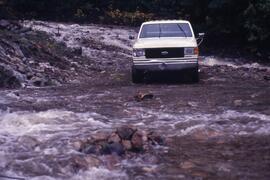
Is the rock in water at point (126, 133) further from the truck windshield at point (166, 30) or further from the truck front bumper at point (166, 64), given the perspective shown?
the truck windshield at point (166, 30)

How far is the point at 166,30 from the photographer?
15594 millimetres

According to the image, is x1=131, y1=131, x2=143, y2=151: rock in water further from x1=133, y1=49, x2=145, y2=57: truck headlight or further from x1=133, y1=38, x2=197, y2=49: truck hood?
x1=133, y1=38, x2=197, y2=49: truck hood

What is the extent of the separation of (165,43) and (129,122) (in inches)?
180

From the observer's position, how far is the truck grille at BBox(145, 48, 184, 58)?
14.4m

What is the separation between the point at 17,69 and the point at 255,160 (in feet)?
30.7

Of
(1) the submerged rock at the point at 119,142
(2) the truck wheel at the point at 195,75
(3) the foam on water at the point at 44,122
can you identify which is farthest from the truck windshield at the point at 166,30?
(1) the submerged rock at the point at 119,142

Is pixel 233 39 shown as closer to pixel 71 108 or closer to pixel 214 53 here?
pixel 214 53

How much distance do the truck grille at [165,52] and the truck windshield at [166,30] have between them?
1.04m

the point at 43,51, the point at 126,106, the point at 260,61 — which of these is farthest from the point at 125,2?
the point at 126,106

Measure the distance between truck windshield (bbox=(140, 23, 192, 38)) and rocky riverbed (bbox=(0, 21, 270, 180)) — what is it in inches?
49.4

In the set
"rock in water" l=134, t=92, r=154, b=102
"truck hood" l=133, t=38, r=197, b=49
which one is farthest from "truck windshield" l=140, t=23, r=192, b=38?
"rock in water" l=134, t=92, r=154, b=102

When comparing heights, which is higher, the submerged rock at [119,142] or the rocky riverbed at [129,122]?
the submerged rock at [119,142]

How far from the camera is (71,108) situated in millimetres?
11570

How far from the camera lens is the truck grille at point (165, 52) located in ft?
47.2
